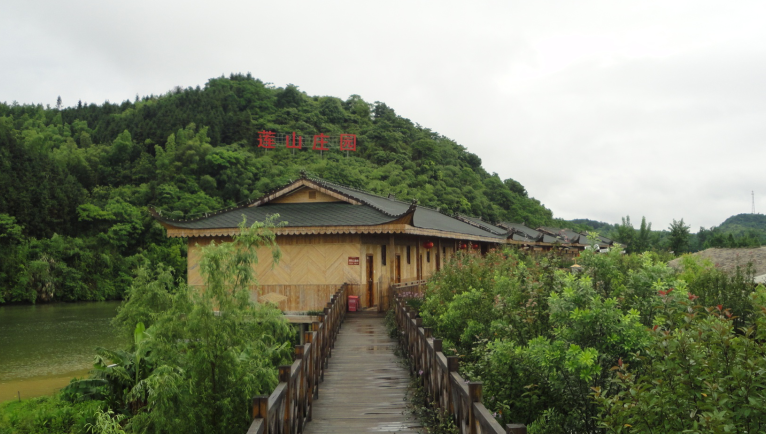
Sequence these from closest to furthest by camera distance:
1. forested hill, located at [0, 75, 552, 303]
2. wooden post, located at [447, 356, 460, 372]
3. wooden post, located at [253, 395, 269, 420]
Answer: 1. wooden post, located at [253, 395, 269, 420]
2. wooden post, located at [447, 356, 460, 372]
3. forested hill, located at [0, 75, 552, 303]

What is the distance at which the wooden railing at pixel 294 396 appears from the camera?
4434 mm

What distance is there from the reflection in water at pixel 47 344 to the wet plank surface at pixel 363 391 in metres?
8.55

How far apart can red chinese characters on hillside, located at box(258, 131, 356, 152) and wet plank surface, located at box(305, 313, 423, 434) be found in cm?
5153

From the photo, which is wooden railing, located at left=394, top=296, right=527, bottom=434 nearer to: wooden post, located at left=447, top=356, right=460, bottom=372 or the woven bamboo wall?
wooden post, located at left=447, top=356, right=460, bottom=372

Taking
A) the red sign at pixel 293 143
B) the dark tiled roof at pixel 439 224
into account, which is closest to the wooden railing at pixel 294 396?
the dark tiled roof at pixel 439 224

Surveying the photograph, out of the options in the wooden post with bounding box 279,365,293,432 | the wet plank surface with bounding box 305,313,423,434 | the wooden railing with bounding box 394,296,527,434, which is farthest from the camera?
the wet plank surface with bounding box 305,313,423,434

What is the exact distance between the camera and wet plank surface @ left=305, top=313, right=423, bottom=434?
7.05m

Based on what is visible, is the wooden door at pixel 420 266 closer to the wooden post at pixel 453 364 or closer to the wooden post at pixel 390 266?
the wooden post at pixel 390 266

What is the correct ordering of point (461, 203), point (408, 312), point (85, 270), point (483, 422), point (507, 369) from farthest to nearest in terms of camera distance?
point (461, 203) < point (85, 270) < point (408, 312) < point (507, 369) < point (483, 422)

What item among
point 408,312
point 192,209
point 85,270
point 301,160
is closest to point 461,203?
point 301,160

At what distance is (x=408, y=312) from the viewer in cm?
1077

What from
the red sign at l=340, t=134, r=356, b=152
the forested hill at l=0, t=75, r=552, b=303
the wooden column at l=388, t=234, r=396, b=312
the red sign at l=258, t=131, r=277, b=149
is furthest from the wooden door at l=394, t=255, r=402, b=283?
the red sign at l=258, t=131, r=277, b=149

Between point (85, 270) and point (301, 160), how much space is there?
2585 centimetres

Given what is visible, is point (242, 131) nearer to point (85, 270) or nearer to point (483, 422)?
point (85, 270)
